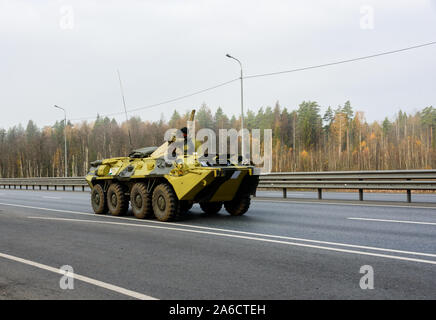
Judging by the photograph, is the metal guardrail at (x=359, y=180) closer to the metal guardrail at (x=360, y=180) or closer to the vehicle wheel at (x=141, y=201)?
the metal guardrail at (x=360, y=180)

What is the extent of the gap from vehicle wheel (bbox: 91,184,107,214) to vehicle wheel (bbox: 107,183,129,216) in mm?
353

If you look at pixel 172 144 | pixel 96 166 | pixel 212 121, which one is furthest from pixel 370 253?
pixel 212 121

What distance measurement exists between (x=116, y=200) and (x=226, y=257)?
6451mm

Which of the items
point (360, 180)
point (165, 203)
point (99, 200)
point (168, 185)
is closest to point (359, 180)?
point (360, 180)

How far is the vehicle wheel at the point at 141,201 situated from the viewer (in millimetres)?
10602

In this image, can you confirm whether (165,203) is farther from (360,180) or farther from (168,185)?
(360,180)

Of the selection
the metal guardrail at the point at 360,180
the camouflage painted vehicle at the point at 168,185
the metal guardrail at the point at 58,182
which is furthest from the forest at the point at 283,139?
the camouflage painted vehicle at the point at 168,185

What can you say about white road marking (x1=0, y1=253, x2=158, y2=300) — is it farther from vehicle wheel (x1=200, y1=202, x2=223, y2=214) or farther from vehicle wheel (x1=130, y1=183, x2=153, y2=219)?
vehicle wheel (x1=200, y1=202, x2=223, y2=214)

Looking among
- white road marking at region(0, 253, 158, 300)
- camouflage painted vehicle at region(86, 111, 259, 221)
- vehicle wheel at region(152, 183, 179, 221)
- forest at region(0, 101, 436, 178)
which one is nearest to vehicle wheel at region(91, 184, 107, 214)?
camouflage painted vehicle at region(86, 111, 259, 221)

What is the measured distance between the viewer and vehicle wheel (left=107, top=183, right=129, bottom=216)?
1162 centimetres

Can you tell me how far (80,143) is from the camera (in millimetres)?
94500

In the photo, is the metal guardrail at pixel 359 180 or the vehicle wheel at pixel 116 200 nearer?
the vehicle wheel at pixel 116 200
